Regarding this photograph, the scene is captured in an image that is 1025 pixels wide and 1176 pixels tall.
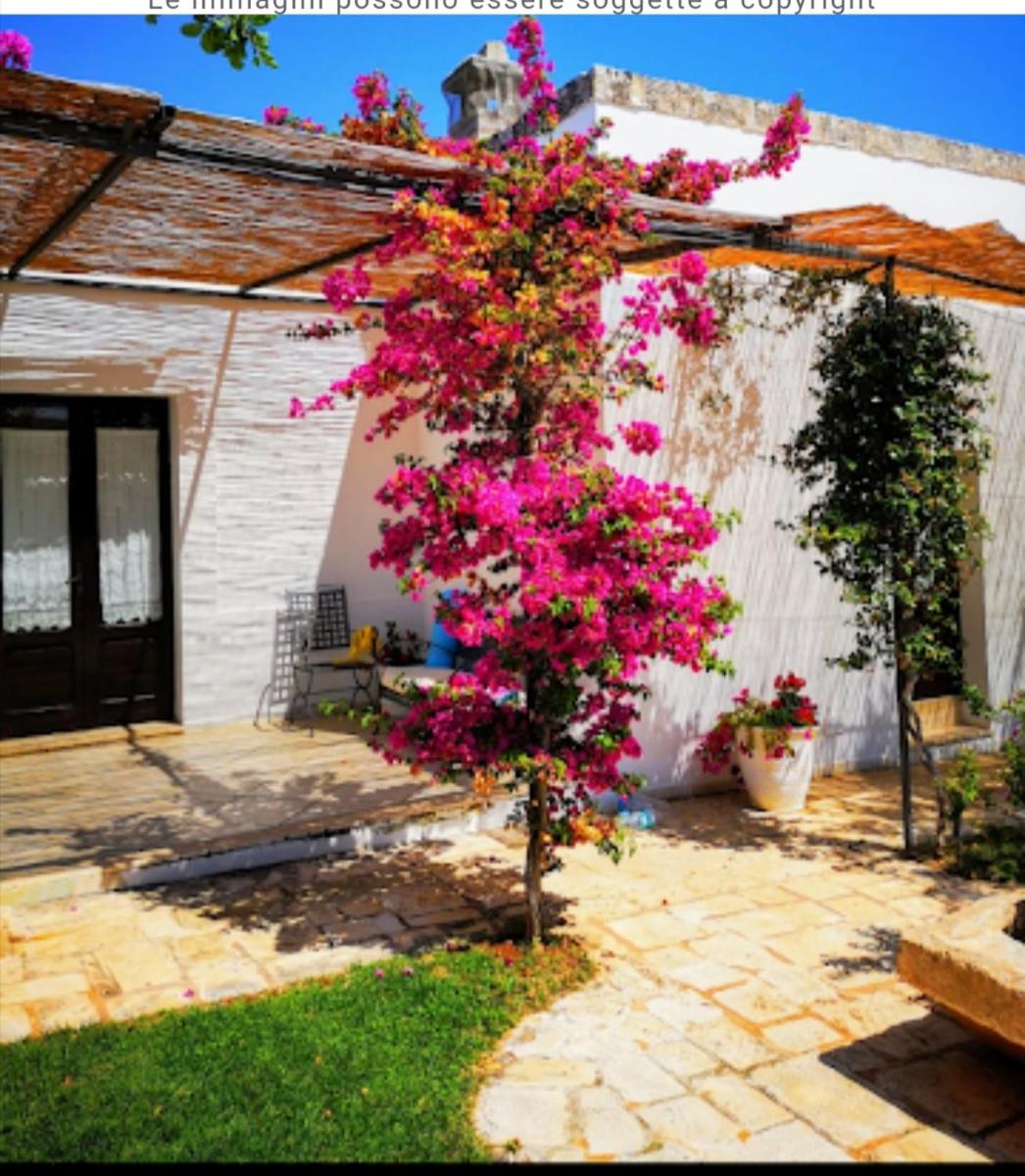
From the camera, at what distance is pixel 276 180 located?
4.40 metres

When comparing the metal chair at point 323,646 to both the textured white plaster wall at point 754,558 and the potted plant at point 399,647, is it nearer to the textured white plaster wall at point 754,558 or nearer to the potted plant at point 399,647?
the potted plant at point 399,647

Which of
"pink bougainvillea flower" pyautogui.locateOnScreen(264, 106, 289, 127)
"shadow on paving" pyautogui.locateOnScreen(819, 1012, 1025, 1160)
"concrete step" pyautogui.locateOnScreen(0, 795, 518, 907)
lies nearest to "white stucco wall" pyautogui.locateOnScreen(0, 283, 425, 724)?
"concrete step" pyautogui.locateOnScreen(0, 795, 518, 907)

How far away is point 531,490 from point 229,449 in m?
4.92

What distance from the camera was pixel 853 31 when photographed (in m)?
6.06

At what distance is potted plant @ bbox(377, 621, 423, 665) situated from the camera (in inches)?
335

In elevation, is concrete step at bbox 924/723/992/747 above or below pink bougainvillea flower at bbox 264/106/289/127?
below

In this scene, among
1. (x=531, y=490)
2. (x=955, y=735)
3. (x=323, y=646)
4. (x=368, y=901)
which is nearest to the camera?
(x=531, y=490)

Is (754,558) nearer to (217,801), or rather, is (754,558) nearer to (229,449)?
(217,801)

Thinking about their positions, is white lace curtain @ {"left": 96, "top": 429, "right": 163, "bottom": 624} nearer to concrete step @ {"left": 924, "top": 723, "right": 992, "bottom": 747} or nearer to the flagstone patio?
the flagstone patio

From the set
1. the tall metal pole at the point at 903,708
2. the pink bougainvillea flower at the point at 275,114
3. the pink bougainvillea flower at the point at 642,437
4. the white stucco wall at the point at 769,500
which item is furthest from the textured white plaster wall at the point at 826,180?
the pink bougainvillea flower at the point at 642,437

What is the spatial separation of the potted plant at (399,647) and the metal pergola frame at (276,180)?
2764mm

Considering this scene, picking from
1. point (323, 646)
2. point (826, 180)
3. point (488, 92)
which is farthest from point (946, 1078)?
point (488, 92)

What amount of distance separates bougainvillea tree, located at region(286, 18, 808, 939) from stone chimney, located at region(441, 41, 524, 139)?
471 centimetres

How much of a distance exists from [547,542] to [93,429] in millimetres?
5274
